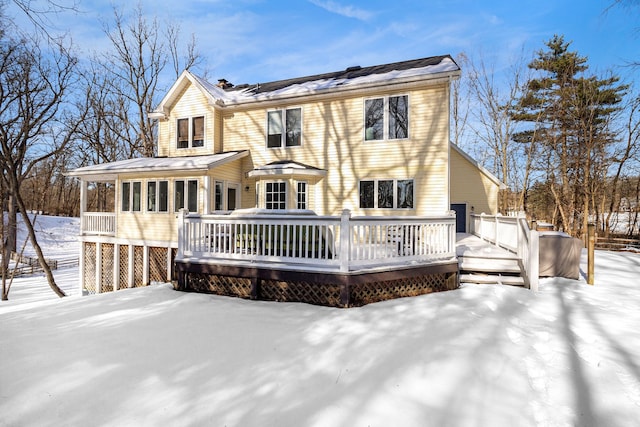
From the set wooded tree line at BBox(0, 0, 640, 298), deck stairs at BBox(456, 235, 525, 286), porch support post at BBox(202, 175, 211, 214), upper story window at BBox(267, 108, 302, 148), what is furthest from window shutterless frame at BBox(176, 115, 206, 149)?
deck stairs at BBox(456, 235, 525, 286)

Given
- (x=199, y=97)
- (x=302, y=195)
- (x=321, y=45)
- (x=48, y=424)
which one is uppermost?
(x=321, y=45)

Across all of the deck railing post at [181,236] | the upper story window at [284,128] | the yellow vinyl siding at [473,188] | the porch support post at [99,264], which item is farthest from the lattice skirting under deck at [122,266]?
the yellow vinyl siding at [473,188]

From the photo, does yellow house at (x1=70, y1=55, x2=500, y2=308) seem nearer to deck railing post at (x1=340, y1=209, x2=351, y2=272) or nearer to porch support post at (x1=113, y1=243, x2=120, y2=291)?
porch support post at (x1=113, y1=243, x2=120, y2=291)

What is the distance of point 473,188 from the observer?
1320 centimetres

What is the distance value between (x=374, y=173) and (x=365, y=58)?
9.90 meters

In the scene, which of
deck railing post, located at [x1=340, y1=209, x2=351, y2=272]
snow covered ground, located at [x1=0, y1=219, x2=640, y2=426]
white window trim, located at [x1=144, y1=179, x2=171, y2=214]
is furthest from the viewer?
white window trim, located at [x1=144, y1=179, x2=171, y2=214]

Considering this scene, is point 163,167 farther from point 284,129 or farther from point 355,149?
point 355,149

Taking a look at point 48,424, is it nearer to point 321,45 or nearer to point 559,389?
point 559,389

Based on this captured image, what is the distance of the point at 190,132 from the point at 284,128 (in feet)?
14.3

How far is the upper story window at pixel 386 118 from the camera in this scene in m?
10.0

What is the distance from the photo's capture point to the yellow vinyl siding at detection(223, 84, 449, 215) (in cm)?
974

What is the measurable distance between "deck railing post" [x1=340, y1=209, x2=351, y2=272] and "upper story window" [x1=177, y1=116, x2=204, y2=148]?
9499mm

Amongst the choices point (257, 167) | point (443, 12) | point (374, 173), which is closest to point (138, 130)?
point (257, 167)

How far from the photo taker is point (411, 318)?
4.62m
